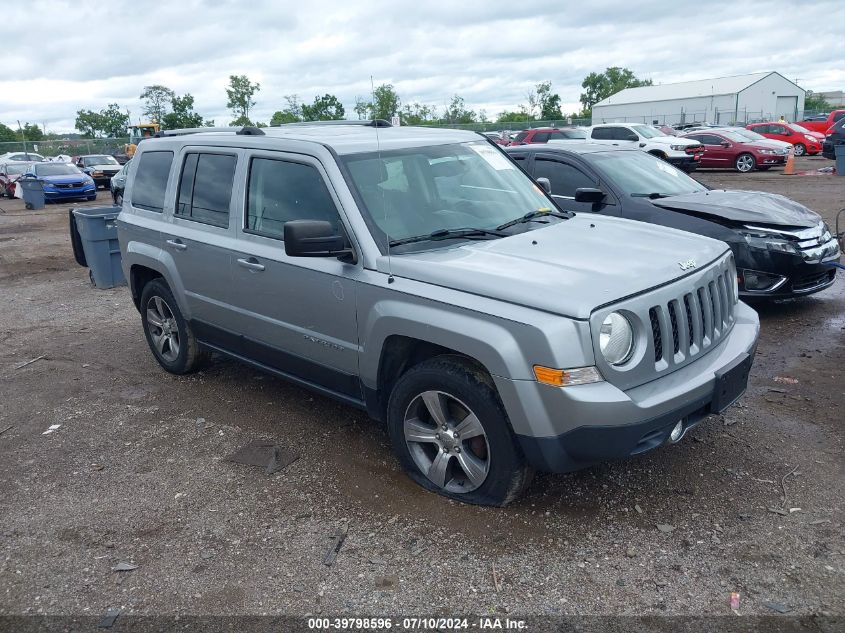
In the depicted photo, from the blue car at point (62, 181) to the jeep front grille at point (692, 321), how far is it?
77.3ft

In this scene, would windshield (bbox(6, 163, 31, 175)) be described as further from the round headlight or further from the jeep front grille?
the round headlight

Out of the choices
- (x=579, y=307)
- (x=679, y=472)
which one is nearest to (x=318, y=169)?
(x=579, y=307)

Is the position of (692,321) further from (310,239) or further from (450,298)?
(310,239)

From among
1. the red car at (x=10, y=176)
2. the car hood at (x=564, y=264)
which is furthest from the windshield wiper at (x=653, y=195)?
the red car at (x=10, y=176)

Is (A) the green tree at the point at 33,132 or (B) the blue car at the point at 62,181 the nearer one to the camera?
(B) the blue car at the point at 62,181

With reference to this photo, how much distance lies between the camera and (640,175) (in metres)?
7.62

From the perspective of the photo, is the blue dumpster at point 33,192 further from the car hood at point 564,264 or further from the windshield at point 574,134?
the car hood at point 564,264

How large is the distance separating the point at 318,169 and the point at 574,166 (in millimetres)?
3897

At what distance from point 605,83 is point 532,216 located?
106821 millimetres

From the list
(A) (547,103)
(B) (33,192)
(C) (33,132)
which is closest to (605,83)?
(A) (547,103)

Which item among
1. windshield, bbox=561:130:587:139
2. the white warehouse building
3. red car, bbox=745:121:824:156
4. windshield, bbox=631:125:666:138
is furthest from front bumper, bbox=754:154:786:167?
the white warehouse building

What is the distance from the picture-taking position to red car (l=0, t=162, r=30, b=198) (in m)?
26.6

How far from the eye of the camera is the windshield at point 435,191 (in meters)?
4.13

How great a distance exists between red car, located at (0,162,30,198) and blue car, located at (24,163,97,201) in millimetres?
2754
